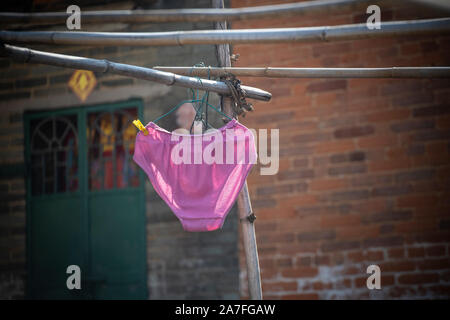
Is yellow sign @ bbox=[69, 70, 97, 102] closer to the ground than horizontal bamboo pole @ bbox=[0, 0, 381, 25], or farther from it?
farther from it

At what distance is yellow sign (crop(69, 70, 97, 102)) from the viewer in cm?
736

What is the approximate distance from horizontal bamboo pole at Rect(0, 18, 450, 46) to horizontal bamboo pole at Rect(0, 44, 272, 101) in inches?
7.6

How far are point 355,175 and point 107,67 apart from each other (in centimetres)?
315

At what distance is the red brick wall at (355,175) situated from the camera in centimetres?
596

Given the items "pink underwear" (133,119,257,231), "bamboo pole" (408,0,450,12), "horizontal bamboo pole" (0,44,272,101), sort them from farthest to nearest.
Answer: "pink underwear" (133,119,257,231) → "horizontal bamboo pole" (0,44,272,101) → "bamboo pole" (408,0,450,12)

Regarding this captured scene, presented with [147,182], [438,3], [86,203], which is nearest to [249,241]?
[438,3]

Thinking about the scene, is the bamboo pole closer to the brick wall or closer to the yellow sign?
the brick wall

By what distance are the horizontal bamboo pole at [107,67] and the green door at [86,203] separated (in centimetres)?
306

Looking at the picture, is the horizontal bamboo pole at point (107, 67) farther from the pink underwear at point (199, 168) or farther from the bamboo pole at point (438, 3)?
the bamboo pole at point (438, 3)

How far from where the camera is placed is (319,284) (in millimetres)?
6215

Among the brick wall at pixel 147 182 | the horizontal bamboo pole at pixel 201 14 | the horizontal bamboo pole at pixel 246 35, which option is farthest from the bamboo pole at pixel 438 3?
the brick wall at pixel 147 182

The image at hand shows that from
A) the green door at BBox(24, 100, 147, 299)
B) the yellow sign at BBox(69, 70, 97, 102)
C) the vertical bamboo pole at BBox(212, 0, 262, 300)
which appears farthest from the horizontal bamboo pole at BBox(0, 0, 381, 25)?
the yellow sign at BBox(69, 70, 97, 102)

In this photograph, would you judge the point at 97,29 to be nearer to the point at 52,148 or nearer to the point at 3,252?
the point at 52,148
